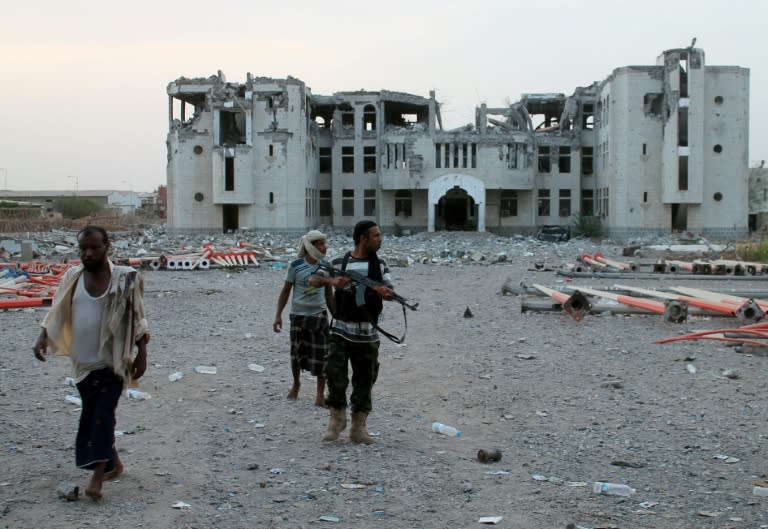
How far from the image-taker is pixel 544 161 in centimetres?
4669

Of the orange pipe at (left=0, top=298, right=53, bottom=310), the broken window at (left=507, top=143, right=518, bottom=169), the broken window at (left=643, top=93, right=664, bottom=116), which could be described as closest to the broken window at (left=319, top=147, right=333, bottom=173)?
the broken window at (left=507, top=143, right=518, bottom=169)

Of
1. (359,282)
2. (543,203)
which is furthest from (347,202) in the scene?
(359,282)

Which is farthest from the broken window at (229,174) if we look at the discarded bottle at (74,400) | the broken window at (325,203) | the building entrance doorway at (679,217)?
the discarded bottle at (74,400)

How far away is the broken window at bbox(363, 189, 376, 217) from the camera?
46844mm

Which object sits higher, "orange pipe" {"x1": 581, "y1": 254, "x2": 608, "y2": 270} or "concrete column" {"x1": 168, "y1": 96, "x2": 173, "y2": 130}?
"concrete column" {"x1": 168, "y1": 96, "x2": 173, "y2": 130}

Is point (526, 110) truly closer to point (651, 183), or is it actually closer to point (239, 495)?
point (651, 183)

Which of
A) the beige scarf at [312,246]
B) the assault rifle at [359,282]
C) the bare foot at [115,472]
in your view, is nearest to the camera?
the bare foot at [115,472]

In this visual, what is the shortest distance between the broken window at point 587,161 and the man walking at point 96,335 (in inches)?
1751

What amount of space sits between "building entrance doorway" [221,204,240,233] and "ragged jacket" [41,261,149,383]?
39102 mm

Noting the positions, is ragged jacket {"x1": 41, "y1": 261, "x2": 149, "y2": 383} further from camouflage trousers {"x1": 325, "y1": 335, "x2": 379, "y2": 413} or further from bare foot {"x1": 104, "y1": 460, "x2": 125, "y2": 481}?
camouflage trousers {"x1": 325, "y1": 335, "x2": 379, "y2": 413}

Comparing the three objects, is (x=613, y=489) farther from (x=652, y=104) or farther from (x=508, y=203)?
(x=508, y=203)

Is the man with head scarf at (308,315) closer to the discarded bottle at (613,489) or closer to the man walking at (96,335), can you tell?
the man walking at (96,335)

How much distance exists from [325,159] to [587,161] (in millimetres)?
15017

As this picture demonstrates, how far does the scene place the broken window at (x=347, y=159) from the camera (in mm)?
46719
